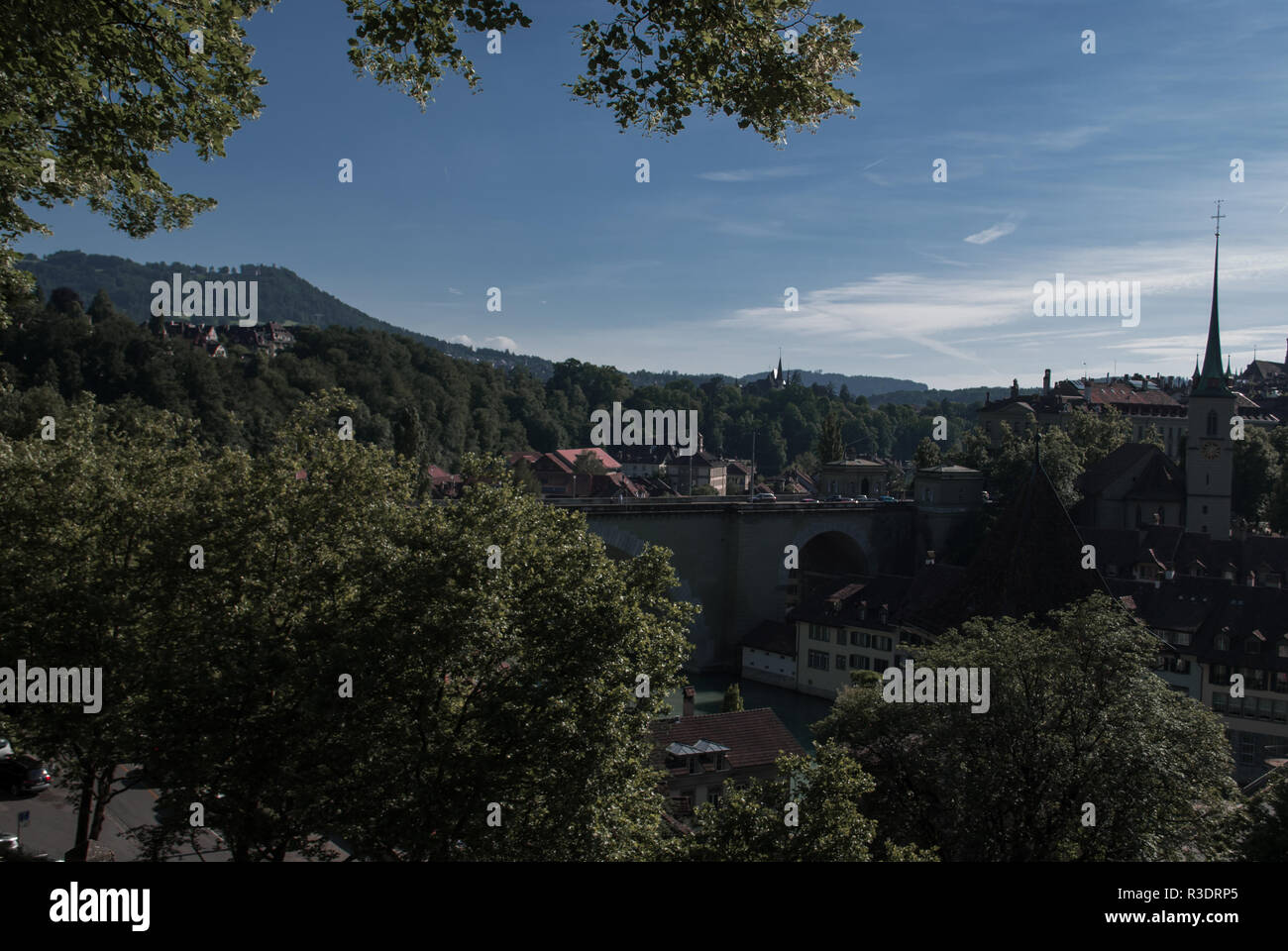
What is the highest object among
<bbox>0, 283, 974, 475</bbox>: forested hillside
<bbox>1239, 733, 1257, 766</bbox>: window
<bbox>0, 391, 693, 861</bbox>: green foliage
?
<bbox>0, 283, 974, 475</bbox>: forested hillside

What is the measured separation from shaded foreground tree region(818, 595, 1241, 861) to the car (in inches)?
800

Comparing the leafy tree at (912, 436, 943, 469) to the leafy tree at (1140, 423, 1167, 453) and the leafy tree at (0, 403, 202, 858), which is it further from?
the leafy tree at (0, 403, 202, 858)

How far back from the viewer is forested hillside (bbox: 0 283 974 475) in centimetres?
8262

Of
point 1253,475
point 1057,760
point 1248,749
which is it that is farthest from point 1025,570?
point 1253,475

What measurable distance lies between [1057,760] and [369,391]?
98.5 m

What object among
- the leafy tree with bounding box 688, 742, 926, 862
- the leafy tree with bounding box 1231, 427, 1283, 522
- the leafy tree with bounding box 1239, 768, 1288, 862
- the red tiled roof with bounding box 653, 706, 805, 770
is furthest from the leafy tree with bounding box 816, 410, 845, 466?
the leafy tree with bounding box 688, 742, 926, 862

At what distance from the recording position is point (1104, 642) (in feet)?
68.9

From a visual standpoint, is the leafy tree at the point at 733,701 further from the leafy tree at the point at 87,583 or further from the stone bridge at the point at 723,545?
the leafy tree at the point at 87,583

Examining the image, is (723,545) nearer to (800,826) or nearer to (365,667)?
(800,826)

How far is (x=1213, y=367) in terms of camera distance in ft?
213

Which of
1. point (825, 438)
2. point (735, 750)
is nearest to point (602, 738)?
point (735, 750)

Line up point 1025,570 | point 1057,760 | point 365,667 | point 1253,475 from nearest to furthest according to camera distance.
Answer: point 365,667 → point 1057,760 → point 1025,570 → point 1253,475

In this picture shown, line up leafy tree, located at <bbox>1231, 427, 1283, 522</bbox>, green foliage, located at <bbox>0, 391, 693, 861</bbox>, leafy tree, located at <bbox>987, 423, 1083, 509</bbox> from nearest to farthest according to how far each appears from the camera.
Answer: green foliage, located at <bbox>0, 391, 693, 861</bbox> < leafy tree, located at <bbox>987, 423, 1083, 509</bbox> < leafy tree, located at <bbox>1231, 427, 1283, 522</bbox>
